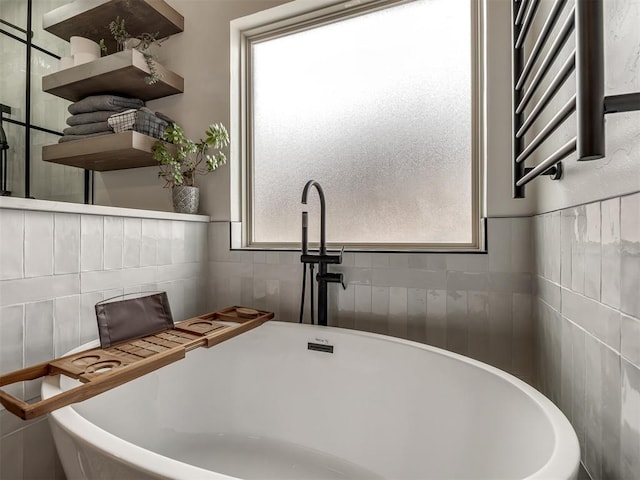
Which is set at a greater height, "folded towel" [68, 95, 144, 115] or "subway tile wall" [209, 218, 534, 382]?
"folded towel" [68, 95, 144, 115]

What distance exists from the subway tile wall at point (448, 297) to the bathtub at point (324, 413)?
0.78 feet

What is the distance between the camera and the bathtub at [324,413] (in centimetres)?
80

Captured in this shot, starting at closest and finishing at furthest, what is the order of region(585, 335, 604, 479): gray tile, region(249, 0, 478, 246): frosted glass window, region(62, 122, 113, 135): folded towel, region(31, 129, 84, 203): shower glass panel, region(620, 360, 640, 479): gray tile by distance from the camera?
region(620, 360, 640, 479): gray tile < region(585, 335, 604, 479): gray tile < region(249, 0, 478, 246): frosted glass window < region(62, 122, 113, 135): folded towel < region(31, 129, 84, 203): shower glass panel

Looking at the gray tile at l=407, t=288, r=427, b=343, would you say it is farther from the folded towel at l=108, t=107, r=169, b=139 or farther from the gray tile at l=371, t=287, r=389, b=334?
the folded towel at l=108, t=107, r=169, b=139

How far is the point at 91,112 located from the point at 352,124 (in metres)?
1.40

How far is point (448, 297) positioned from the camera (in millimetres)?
1321

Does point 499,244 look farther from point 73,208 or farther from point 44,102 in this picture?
point 44,102

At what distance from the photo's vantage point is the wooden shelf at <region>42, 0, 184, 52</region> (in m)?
1.70

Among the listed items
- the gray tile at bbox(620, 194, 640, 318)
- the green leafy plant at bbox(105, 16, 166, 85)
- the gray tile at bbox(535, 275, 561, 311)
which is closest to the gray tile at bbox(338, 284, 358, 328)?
the gray tile at bbox(535, 275, 561, 311)

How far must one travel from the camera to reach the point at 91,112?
1.78m

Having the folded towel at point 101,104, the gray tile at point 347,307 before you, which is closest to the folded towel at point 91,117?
the folded towel at point 101,104

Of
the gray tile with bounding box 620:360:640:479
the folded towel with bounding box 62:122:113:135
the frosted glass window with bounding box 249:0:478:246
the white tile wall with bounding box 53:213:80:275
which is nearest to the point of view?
the gray tile with bounding box 620:360:640:479

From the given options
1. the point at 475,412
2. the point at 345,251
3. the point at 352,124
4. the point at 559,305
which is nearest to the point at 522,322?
the point at 559,305

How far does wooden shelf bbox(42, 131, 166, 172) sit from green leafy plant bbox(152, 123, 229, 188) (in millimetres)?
79
